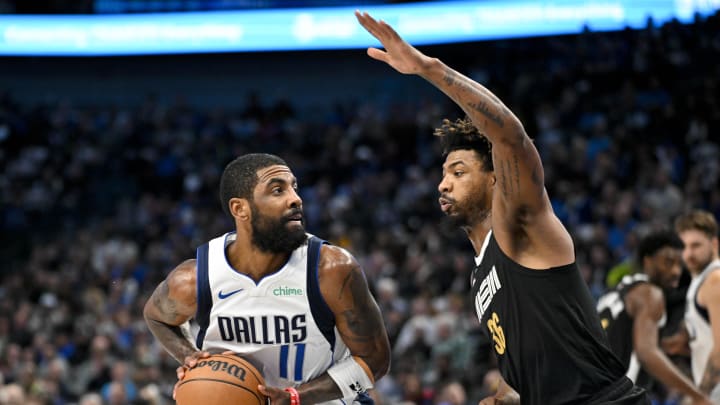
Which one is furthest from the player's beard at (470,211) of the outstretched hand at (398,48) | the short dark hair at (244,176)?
the short dark hair at (244,176)

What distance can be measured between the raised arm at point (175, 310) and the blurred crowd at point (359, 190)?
437 centimetres

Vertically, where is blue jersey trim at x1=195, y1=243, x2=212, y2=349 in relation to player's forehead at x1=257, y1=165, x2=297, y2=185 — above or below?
below

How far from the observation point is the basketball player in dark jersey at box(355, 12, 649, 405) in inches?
128

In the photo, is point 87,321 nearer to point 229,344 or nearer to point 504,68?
point 504,68

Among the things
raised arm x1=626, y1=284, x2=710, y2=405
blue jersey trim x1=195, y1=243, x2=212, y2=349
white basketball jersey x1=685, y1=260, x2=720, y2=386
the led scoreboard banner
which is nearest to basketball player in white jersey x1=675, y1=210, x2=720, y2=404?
white basketball jersey x1=685, y1=260, x2=720, y2=386

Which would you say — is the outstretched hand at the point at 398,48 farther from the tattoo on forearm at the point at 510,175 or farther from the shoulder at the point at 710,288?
the shoulder at the point at 710,288

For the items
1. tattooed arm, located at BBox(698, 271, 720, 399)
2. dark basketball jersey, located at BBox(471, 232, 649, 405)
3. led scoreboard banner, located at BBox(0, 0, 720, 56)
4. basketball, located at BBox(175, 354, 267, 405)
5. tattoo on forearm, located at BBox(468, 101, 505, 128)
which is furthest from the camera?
led scoreboard banner, located at BBox(0, 0, 720, 56)

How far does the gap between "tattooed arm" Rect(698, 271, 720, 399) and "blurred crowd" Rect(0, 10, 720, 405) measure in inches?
122

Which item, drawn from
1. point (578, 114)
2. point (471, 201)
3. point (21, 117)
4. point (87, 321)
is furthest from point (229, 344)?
point (21, 117)

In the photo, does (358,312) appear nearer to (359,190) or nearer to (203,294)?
(203,294)

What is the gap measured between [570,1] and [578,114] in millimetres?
1799

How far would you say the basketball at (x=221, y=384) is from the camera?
3934mm

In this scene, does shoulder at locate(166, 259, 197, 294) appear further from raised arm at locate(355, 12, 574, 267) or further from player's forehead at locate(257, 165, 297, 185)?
raised arm at locate(355, 12, 574, 267)

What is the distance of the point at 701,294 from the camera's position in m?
5.43
